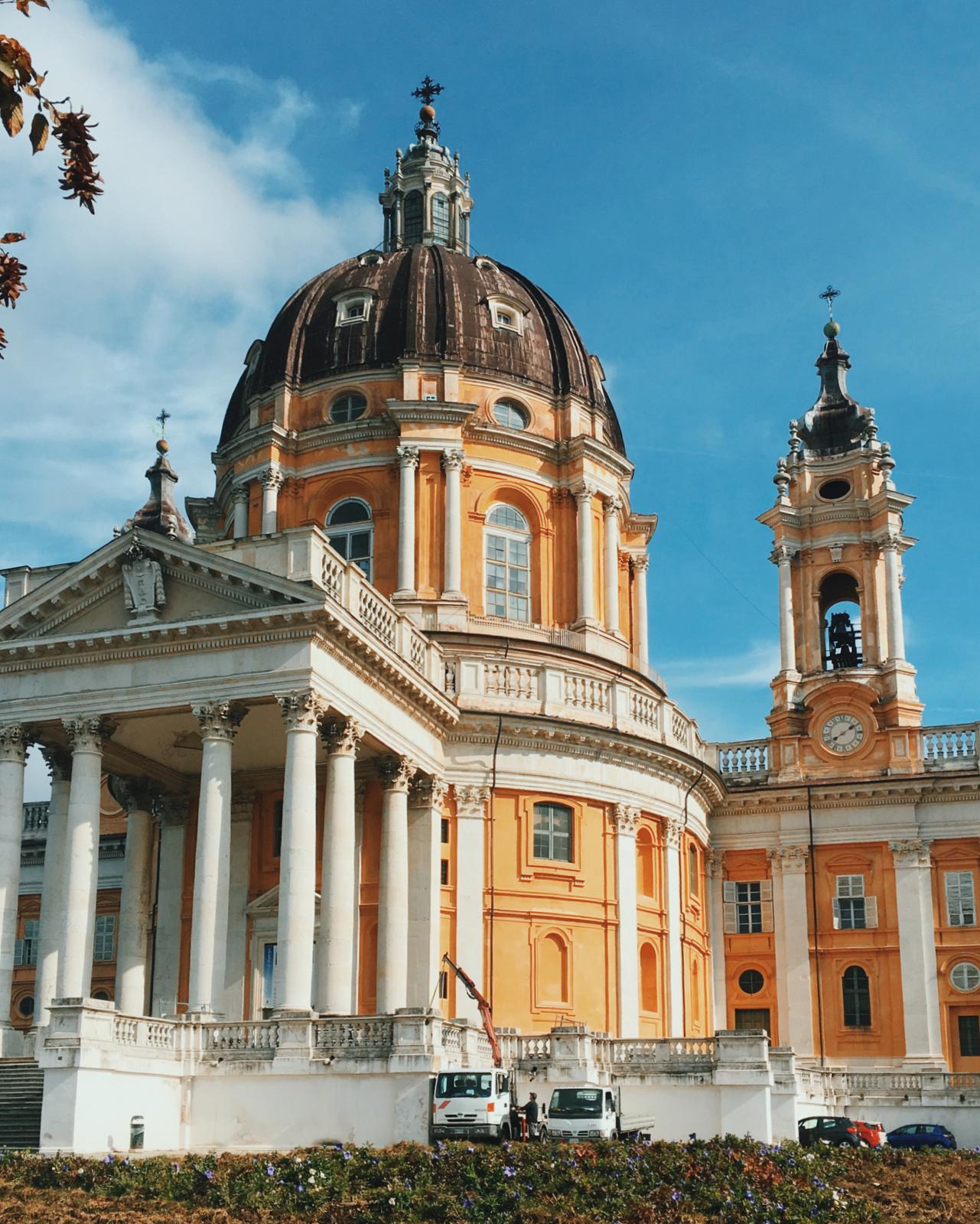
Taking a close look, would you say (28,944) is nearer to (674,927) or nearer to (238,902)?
(238,902)

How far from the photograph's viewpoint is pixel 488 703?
129 ft

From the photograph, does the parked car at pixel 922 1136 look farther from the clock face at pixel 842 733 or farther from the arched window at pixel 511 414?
the arched window at pixel 511 414

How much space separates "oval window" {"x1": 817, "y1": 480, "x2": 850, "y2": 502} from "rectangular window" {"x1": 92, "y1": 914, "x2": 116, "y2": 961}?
87.1 ft

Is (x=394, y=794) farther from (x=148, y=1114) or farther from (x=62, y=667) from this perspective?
(x=148, y=1114)

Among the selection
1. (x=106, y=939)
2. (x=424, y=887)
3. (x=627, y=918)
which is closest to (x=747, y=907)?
(x=627, y=918)

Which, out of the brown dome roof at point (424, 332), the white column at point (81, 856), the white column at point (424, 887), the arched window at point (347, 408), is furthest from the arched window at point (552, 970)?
the brown dome roof at point (424, 332)

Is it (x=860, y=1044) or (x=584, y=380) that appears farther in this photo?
(x=584, y=380)

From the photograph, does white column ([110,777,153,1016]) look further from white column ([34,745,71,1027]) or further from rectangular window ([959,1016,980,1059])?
rectangular window ([959,1016,980,1059])

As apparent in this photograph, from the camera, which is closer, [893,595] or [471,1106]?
Result: [471,1106]

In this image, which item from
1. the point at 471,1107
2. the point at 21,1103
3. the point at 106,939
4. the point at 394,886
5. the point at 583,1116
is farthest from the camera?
the point at 106,939

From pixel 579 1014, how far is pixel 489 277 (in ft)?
73.1

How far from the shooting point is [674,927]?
4206 centimetres

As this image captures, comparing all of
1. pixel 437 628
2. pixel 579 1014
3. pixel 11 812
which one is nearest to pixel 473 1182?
pixel 11 812

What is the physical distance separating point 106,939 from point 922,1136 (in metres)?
24.4
